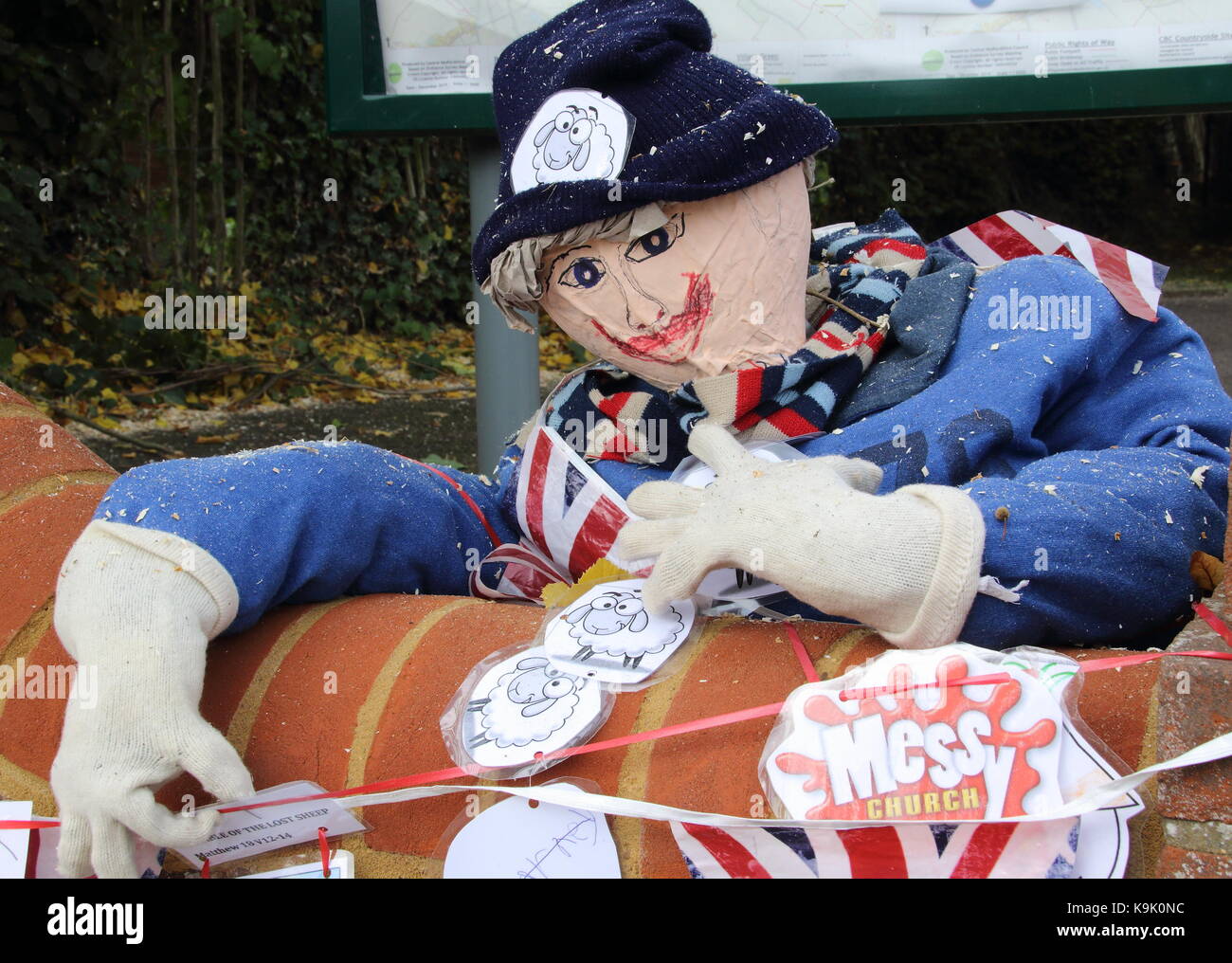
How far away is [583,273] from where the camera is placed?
1.66 m

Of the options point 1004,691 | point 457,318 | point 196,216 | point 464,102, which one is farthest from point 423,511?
point 457,318

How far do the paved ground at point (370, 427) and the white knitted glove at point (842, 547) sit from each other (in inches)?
109

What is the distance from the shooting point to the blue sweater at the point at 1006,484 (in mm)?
1284

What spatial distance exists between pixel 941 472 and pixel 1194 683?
0.49m

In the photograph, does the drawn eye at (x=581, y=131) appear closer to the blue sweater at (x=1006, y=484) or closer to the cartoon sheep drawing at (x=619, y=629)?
the blue sweater at (x=1006, y=484)

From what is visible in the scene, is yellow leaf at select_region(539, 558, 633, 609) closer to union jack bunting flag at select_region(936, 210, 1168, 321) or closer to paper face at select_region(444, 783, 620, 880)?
paper face at select_region(444, 783, 620, 880)

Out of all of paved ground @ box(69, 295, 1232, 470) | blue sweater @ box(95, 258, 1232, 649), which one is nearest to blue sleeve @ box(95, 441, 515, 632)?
blue sweater @ box(95, 258, 1232, 649)

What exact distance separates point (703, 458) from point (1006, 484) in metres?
0.34

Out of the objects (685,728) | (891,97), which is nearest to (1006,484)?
(685,728)

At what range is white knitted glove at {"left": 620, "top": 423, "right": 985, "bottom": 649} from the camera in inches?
47.5

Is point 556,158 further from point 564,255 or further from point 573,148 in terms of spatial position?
point 564,255

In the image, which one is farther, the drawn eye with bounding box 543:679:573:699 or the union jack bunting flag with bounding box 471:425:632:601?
the union jack bunting flag with bounding box 471:425:632:601

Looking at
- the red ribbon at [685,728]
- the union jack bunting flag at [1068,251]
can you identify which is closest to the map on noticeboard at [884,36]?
the union jack bunting flag at [1068,251]

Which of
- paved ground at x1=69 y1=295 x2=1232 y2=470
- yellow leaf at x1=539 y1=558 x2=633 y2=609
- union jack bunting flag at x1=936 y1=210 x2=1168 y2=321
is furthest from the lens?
paved ground at x1=69 y1=295 x2=1232 y2=470
